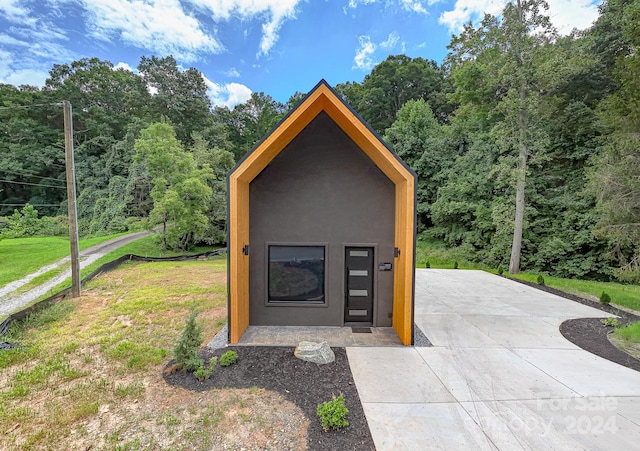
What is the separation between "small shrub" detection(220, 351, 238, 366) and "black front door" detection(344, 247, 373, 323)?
7.61 feet

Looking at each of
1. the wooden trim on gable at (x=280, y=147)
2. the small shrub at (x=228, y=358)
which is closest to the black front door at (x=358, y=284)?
the wooden trim on gable at (x=280, y=147)

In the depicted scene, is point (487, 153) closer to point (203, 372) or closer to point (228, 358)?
point (228, 358)

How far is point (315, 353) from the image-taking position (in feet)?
13.4

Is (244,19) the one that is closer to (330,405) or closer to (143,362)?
(143,362)

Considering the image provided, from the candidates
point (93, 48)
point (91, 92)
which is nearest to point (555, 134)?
point (93, 48)

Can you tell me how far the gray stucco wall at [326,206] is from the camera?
522 centimetres

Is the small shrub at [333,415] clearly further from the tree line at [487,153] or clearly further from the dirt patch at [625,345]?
the tree line at [487,153]

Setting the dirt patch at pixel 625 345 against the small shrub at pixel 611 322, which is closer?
the dirt patch at pixel 625 345

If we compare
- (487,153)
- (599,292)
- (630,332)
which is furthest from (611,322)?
(487,153)

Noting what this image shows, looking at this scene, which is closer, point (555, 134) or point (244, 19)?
point (555, 134)

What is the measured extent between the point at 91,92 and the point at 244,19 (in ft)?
79.5

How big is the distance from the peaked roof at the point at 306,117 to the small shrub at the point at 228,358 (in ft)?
8.90

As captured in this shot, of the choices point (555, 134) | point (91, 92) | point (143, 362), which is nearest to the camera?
point (143, 362)

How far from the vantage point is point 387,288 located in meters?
5.36
